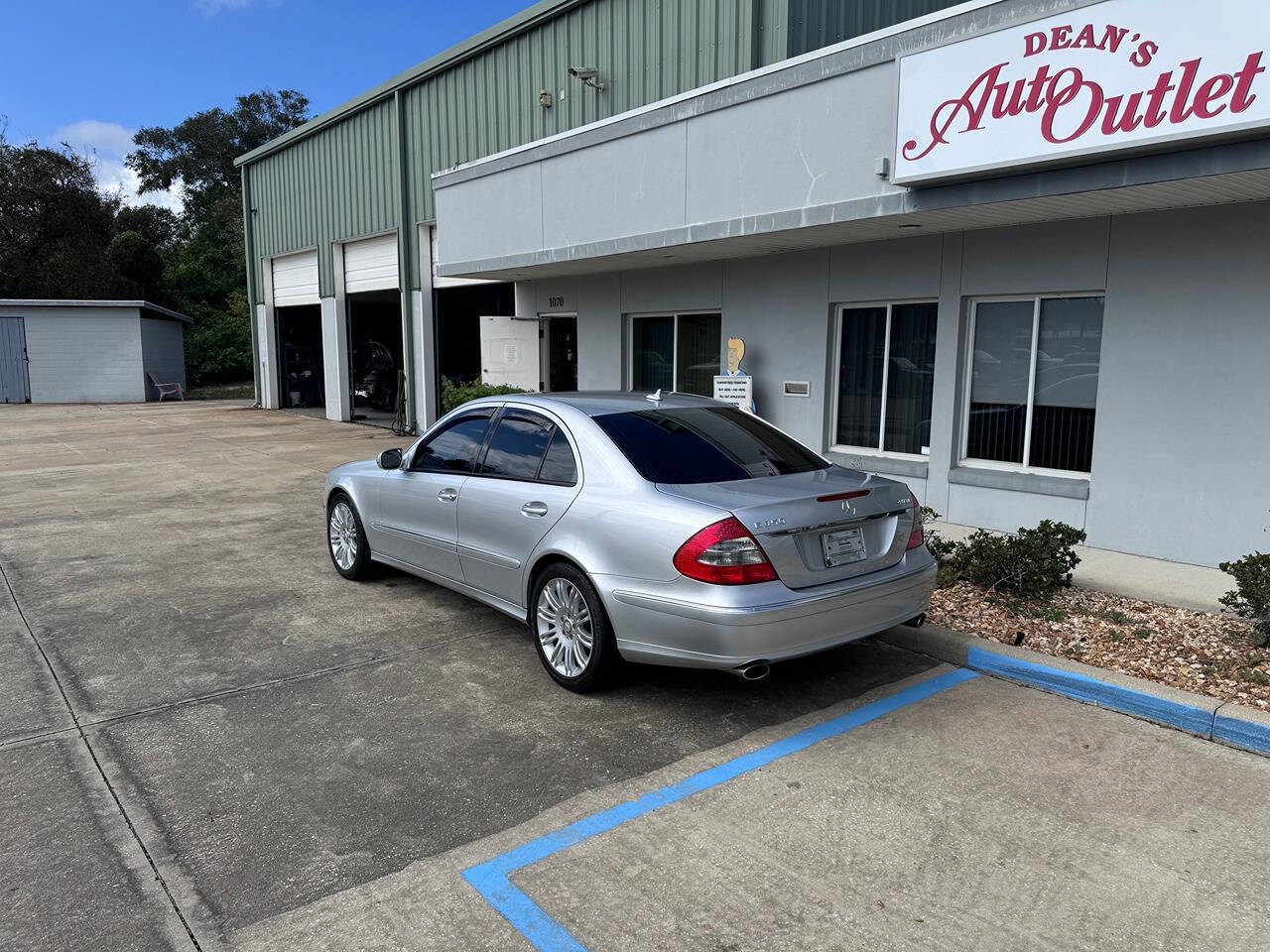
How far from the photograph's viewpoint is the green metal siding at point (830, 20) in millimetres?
10922

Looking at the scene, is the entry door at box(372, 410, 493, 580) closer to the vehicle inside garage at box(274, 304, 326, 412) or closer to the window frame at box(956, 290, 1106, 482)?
the window frame at box(956, 290, 1106, 482)

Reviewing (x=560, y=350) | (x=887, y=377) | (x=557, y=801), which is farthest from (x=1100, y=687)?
(x=560, y=350)

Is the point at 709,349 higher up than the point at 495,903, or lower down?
higher up

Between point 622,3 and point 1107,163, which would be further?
point 622,3

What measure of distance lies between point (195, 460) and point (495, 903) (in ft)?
44.3

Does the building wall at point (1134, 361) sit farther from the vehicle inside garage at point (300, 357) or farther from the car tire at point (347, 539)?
the vehicle inside garage at point (300, 357)

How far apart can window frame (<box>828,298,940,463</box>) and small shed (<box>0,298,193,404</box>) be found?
2640 centimetres

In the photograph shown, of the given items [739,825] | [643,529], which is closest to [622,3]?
[643,529]

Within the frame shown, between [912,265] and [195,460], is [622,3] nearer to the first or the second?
[912,265]

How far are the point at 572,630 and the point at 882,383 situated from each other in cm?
584

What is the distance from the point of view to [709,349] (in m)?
11.5

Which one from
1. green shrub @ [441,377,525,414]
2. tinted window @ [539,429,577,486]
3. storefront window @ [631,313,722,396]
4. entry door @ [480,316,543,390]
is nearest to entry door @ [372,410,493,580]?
tinted window @ [539,429,577,486]

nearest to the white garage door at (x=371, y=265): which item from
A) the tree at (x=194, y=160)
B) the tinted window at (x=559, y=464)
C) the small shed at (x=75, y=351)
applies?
the small shed at (x=75, y=351)

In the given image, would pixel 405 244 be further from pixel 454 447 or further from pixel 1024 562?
pixel 1024 562
